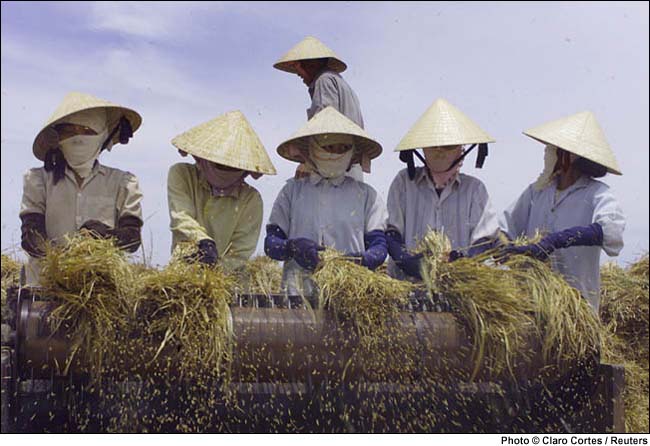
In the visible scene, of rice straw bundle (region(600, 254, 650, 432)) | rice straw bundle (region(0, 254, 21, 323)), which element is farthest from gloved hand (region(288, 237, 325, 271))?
rice straw bundle (region(600, 254, 650, 432))

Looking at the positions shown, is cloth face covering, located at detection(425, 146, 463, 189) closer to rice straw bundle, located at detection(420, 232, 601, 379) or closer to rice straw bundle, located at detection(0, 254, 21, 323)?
rice straw bundle, located at detection(420, 232, 601, 379)

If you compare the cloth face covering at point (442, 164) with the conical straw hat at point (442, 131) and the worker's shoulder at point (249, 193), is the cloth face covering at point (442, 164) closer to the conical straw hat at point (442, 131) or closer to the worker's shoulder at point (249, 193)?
the conical straw hat at point (442, 131)

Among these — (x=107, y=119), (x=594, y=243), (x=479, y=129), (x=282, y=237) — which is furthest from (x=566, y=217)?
(x=107, y=119)

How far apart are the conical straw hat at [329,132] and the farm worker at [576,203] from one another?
1.11 metres

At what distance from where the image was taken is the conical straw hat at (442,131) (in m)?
5.32

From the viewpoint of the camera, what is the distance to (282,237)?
529cm

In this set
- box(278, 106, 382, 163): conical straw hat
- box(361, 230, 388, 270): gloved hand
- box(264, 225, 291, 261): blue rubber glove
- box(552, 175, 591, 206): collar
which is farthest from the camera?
box(552, 175, 591, 206): collar

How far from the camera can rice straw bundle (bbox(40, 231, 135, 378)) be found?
3.96 m

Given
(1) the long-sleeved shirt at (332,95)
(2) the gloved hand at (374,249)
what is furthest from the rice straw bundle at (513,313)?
(1) the long-sleeved shirt at (332,95)

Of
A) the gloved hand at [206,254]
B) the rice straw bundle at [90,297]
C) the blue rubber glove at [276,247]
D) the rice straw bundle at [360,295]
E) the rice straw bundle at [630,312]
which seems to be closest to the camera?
the rice straw bundle at [90,297]

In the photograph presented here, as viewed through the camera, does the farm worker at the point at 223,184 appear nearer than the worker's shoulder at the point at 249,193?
Yes

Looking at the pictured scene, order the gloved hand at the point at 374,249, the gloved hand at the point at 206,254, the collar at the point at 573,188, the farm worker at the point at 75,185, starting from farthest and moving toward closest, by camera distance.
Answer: the collar at the point at 573,188, the farm worker at the point at 75,185, the gloved hand at the point at 374,249, the gloved hand at the point at 206,254

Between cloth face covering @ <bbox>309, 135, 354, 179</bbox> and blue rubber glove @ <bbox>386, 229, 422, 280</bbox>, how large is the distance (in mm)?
509

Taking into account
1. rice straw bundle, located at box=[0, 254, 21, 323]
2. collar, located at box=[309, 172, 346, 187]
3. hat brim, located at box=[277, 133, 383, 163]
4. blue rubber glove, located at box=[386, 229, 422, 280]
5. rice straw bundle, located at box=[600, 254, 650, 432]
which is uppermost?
hat brim, located at box=[277, 133, 383, 163]
